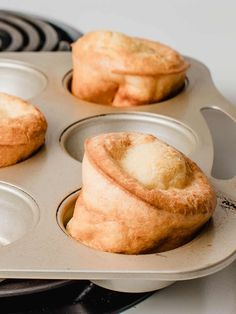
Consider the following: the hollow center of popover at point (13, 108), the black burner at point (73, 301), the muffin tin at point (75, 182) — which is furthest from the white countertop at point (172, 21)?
the black burner at point (73, 301)

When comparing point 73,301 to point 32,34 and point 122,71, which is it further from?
point 32,34

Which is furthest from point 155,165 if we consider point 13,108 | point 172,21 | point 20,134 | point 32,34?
point 172,21

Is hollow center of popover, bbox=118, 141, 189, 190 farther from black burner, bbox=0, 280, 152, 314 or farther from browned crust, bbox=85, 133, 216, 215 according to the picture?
black burner, bbox=0, 280, 152, 314

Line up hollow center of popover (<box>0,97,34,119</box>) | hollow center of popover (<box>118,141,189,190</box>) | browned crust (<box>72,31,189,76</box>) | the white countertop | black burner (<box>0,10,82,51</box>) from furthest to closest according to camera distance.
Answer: the white countertop
black burner (<box>0,10,82,51</box>)
browned crust (<box>72,31,189,76</box>)
hollow center of popover (<box>0,97,34,119</box>)
hollow center of popover (<box>118,141,189,190</box>)

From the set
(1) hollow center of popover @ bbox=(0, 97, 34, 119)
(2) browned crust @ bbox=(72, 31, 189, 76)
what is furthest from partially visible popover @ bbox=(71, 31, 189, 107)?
(1) hollow center of popover @ bbox=(0, 97, 34, 119)

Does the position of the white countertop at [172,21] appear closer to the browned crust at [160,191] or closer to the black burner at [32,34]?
the black burner at [32,34]

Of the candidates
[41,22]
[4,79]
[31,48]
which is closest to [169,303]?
[4,79]
